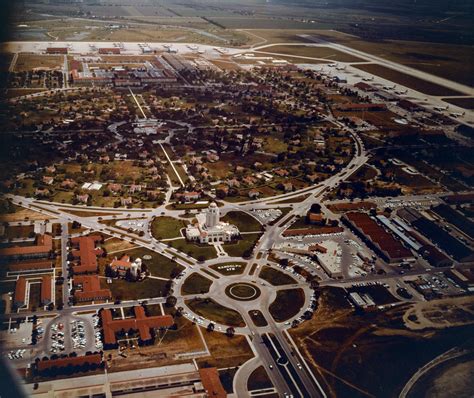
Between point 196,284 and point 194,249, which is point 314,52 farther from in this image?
point 196,284

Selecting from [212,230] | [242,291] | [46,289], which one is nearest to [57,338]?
[46,289]

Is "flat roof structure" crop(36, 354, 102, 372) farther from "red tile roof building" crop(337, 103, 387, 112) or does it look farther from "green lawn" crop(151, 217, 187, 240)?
"red tile roof building" crop(337, 103, 387, 112)

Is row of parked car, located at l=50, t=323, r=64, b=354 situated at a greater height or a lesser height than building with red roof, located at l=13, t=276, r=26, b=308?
lesser

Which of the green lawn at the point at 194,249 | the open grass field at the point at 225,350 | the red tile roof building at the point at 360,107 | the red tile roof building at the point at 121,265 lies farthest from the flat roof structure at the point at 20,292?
the red tile roof building at the point at 360,107

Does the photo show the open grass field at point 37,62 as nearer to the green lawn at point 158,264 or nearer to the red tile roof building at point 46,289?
the green lawn at point 158,264

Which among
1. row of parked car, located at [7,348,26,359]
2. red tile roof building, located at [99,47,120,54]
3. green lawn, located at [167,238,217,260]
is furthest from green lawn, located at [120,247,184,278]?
red tile roof building, located at [99,47,120,54]

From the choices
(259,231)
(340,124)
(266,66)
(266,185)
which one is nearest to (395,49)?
(266,66)

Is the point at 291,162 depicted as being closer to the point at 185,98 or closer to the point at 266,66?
the point at 185,98
